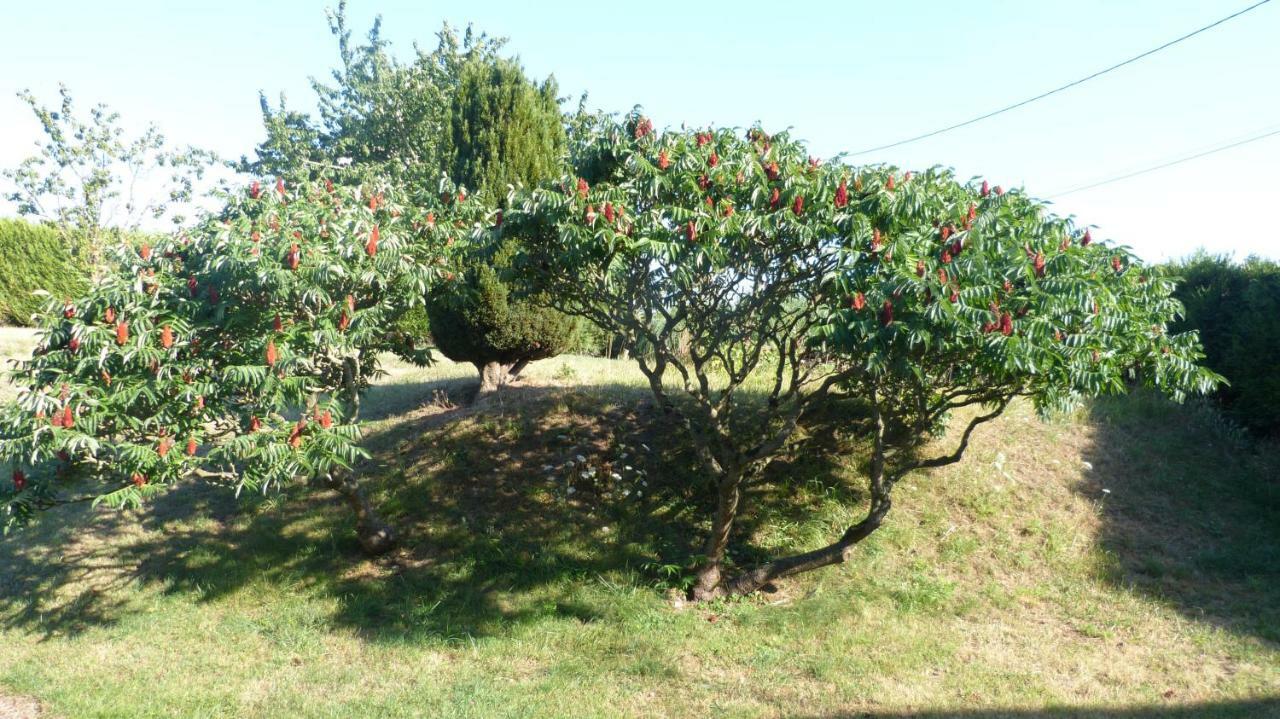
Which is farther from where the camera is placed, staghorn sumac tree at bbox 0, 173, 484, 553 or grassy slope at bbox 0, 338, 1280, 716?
grassy slope at bbox 0, 338, 1280, 716

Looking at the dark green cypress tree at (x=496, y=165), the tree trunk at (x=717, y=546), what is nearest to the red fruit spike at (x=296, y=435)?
the tree trunk at (x=717, y=546)

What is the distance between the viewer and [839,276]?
526cm

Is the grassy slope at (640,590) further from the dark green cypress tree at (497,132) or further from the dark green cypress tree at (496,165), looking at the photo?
the dark green cypress tree at (497,132)

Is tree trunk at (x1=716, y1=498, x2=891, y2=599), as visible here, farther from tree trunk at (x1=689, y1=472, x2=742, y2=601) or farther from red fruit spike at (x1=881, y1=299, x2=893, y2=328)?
red fruit spike at (x1=881, y1=299, x2=893, y2=328)

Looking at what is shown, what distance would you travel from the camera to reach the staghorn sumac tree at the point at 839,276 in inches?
197

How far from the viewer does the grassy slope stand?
5598 millimetres

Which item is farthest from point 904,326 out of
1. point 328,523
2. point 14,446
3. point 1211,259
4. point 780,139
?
point 1211,259

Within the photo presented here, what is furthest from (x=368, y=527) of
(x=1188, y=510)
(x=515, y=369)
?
(x=1188, y=510)

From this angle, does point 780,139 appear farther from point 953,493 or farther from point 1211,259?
point 1211,259

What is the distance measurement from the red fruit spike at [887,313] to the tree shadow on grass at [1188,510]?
3830 millimetres

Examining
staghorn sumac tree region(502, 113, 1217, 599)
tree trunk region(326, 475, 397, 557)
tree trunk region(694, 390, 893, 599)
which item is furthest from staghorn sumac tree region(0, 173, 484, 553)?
tree trunk region(694, 390, 893, 599)

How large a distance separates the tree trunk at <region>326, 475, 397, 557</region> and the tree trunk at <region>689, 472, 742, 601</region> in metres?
2.94

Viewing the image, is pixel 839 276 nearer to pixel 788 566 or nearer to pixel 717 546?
pixel 717 546

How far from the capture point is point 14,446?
5340 mm
